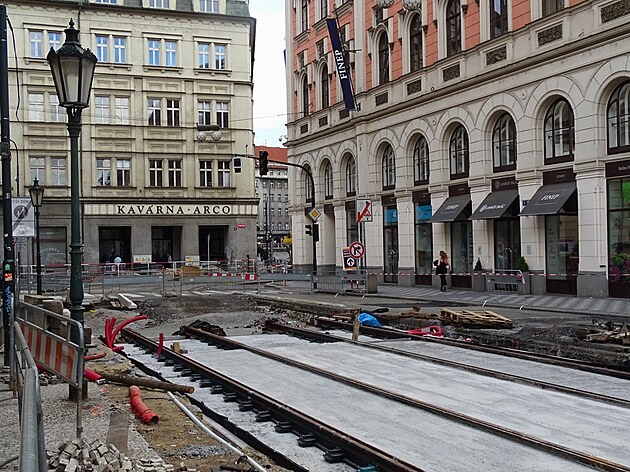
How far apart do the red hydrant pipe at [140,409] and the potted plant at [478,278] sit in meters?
22.8

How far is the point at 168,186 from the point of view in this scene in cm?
5428

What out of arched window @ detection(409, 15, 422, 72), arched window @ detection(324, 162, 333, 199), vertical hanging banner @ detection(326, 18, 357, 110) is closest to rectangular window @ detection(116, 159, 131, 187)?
arched window @ detection(324, 162, 333, 199)

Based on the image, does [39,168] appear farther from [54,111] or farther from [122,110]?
[122,110]

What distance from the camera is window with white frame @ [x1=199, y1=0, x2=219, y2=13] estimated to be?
5566cm

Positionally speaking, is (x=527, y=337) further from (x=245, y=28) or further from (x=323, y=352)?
(x=245, y=28)

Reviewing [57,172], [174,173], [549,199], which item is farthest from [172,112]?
[549,199]

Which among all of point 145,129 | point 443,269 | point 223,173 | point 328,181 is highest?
point 145,129

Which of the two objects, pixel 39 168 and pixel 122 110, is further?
pixel 122 110

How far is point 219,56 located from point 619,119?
36.7 metres

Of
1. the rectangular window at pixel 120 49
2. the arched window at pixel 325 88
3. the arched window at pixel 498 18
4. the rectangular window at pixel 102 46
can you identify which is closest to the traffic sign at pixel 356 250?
the arched window at pixel 498 18

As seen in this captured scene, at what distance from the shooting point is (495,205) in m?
29.3

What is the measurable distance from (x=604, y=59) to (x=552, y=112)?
10.6 ft

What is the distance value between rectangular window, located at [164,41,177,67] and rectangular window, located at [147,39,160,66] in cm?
61

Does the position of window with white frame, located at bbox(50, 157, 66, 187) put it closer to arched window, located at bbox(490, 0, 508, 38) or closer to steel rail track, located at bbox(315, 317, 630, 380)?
arched window, located at bbox(490, 0, 508, 38)
